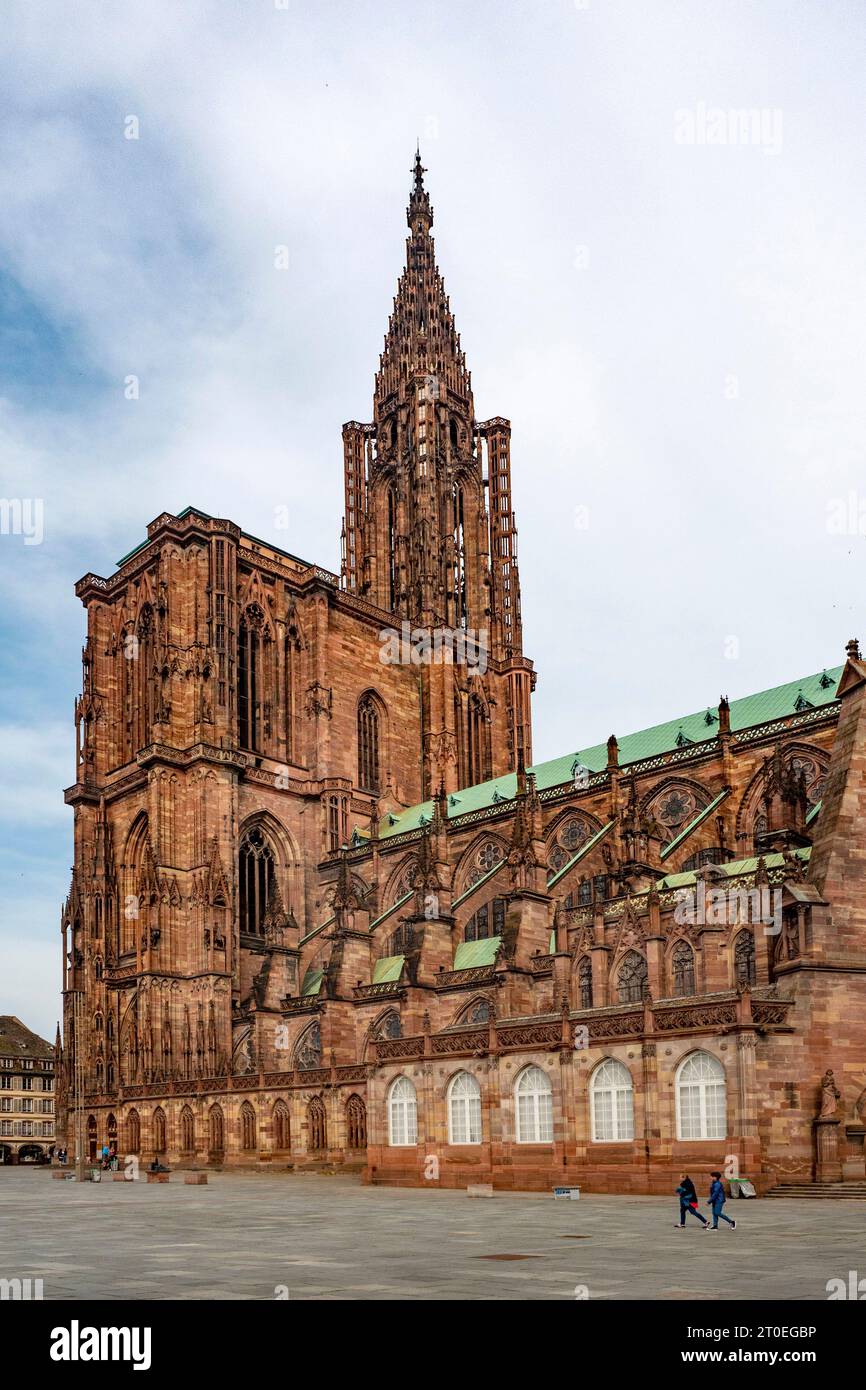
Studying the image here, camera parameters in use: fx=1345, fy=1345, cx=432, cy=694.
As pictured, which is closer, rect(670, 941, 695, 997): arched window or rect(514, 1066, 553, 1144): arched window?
rect(514, 1066, 553, 1144): arched window

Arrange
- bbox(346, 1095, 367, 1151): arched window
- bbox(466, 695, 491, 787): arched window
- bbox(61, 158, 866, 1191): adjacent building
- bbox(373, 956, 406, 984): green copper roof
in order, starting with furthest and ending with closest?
bbox(466, 695, 491, 787): arched window → bbox(373, 956, 406, 984): green copper roof → bbox(346, 1095, 367, 1151): arched window → bbox(61, 158, 866, 1191): adjacent building

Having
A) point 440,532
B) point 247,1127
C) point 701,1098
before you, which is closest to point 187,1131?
point 247,1127

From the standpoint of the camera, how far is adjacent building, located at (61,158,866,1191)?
34.6 meters

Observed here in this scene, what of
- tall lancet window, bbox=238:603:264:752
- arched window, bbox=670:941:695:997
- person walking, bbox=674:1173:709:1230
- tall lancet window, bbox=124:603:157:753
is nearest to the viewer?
person walking, bbox=674:1173:709:1230

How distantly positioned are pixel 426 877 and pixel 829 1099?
29.2 metres

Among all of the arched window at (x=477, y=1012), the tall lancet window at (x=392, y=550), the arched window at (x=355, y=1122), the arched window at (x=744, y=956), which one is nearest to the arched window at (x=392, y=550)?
the tall lancet window at (x=392, y=550)

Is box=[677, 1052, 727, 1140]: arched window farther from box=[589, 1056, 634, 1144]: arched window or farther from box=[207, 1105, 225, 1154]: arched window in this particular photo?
box=[207, 1105, 225, 1154]: arched window

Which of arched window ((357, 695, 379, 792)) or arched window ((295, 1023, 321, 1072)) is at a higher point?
arched window ((357, 695, 379, 792))

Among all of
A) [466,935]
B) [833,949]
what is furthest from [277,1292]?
[466,935]

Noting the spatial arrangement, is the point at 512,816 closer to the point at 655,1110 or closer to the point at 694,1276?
the point at 655,1110

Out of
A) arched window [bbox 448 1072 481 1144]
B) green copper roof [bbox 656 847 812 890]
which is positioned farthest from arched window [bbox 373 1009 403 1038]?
arched window [bbox 448 1072 481 1144]

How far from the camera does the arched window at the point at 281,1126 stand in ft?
188

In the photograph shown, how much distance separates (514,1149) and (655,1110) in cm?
567

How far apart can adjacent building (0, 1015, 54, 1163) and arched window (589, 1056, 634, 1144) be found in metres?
94.9
